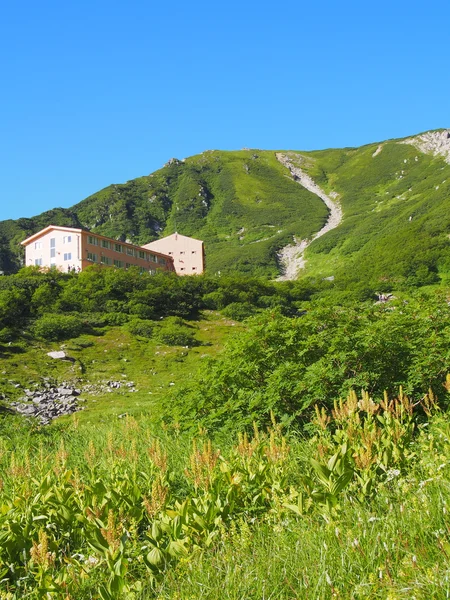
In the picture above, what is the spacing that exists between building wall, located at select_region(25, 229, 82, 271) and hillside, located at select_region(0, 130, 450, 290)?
92.9 ft

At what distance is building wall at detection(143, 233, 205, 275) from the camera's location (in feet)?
247

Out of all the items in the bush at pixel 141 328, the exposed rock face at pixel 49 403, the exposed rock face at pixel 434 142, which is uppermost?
the exposed rock face at pixel 434 142

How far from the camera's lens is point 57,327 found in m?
34.3

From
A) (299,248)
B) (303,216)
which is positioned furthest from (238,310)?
(303,216)

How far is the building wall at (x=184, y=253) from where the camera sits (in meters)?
75.4

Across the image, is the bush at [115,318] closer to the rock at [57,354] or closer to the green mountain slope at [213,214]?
the rock at [57,354]

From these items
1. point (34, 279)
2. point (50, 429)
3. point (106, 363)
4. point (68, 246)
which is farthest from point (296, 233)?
Answer: point (50, 429)

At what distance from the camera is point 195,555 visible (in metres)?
3.79

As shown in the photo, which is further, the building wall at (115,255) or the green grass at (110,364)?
the building wall at (115,255)

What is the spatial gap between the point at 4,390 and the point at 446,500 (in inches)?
891

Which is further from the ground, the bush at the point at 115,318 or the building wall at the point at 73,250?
the building wall at the point at 73,250

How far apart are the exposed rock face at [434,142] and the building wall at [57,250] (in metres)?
148

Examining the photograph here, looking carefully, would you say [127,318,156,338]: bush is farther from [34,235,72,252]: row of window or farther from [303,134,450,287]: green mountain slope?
[34,235,72,252]: row of window

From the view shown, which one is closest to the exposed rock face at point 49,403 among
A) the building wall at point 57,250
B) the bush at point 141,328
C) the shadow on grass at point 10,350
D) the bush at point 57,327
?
the shadow on grass at point 10,350
